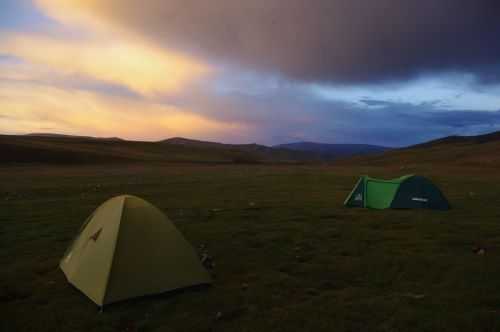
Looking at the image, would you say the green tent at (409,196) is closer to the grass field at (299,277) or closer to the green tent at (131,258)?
the grass field at (299,277)

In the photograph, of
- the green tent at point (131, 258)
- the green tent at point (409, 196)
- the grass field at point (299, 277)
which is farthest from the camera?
the green tent at point (409, 196)

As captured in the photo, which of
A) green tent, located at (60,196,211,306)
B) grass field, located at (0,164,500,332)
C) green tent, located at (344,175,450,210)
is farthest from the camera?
green tent, located at (344,175,450,210)

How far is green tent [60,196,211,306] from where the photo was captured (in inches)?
278

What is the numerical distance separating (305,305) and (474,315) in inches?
115

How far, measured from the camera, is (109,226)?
778 centimetres

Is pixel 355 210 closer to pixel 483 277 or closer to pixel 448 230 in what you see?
pixel 448 230

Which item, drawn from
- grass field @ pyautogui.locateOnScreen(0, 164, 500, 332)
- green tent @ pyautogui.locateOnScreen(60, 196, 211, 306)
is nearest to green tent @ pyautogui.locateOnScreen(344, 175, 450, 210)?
grass field @ pyautogui.locateOnScreen(0, 164, 500, 332)

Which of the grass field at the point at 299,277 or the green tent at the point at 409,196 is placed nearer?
the grass field at the point at 299,277

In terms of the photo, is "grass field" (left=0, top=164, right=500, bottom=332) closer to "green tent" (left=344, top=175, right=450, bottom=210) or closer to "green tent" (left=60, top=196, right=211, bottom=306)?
"green tent" (left=60, top=196, right=211, bottom=306)

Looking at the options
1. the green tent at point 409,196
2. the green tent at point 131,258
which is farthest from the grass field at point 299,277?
the green tent at point 409,196

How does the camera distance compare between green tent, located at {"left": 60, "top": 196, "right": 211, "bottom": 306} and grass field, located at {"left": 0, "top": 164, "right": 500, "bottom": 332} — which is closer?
grass field, located at {"left": 0, "top": 164, "right": 500, "bottom": 332}

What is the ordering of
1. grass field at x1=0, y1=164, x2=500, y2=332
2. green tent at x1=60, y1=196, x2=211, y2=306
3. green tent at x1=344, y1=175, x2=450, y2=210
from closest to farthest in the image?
grass field at x1=0, y1=164, x2=500, y2=332, green tent at x1=60, y1=196, x2=211, y2=306, green tent at x1=344, y1=175, x2=450, y2=210

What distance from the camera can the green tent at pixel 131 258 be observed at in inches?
278

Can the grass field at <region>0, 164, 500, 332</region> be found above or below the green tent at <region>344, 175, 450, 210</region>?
below
